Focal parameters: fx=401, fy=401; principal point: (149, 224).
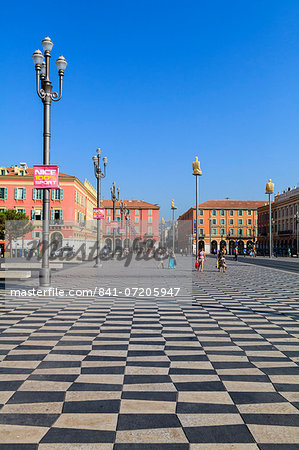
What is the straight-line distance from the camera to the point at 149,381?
4793mm

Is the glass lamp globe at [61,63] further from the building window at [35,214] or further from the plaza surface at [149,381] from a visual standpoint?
the building window at [35,214]

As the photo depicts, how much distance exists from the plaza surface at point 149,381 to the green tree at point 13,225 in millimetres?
41609

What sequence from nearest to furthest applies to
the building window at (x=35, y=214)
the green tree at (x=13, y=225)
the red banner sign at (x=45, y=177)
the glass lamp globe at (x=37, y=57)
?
1. the red banner sign at (x=45, y=177)
2. the glass lamp globe at (x=37, y=57)
3. the green tree at (x=13, y=225)
4. the building window at (x=35, y=214)

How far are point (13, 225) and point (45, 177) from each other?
130 feet

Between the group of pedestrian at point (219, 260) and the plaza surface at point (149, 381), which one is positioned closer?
the plaza surface at point (149, 381)

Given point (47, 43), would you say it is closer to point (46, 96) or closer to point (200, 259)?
point (46, 96)

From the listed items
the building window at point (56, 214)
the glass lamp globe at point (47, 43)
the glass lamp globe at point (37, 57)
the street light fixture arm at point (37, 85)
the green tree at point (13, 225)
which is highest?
the glass lamp globe at point (47, 43)

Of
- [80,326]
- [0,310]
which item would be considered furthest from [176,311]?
[0,310]

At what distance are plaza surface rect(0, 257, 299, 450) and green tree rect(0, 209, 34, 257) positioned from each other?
4161 centimetres

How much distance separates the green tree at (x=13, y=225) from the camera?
49.1 metres

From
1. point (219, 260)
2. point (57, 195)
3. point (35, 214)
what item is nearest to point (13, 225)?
point (35, 214)

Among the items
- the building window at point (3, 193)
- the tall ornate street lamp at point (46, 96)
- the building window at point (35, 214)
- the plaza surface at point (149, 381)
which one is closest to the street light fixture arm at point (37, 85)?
the tall ornate street lamp at point (46, 96)

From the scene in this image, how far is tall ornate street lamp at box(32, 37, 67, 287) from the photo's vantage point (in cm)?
1347

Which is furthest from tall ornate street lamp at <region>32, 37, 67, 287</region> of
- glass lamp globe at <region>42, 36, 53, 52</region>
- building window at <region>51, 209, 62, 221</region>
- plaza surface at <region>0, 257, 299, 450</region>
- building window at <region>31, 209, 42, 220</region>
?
building window at <region>31, 209, 42, 220</region>
